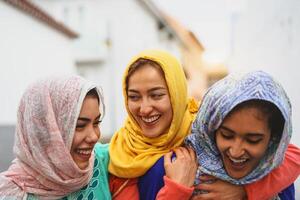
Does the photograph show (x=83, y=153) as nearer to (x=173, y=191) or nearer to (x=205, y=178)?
(x=173, y=191)

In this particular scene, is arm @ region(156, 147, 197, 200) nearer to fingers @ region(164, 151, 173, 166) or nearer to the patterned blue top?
fingers @ region(164, 151, 173, 166)

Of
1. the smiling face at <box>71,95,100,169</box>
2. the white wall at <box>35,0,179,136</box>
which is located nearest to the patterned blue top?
the smiling face at <box>71,95,100,169</box>

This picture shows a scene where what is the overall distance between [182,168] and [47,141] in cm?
66

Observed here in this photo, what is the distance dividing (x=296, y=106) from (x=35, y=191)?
3.50 metres

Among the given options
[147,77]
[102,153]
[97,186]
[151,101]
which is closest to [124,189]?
[97,186]

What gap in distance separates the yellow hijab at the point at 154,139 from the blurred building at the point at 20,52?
149 inches

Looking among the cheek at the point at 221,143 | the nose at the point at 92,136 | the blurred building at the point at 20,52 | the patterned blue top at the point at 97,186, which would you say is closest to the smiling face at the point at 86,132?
the nose at the point at 92,136

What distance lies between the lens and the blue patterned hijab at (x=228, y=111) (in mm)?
1785

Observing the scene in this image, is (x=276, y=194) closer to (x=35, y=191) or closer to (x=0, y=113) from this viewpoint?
(x=35, y=191)

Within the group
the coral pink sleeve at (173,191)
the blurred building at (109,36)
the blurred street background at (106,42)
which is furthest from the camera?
the blurred building at (109,36)

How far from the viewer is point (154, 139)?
2.15 meters

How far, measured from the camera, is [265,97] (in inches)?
69.5

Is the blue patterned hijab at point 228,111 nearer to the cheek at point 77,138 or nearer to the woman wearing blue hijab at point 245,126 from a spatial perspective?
the woman wearing blue hijab at point 245,126

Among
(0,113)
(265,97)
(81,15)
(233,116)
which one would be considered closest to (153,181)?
(233,116)
